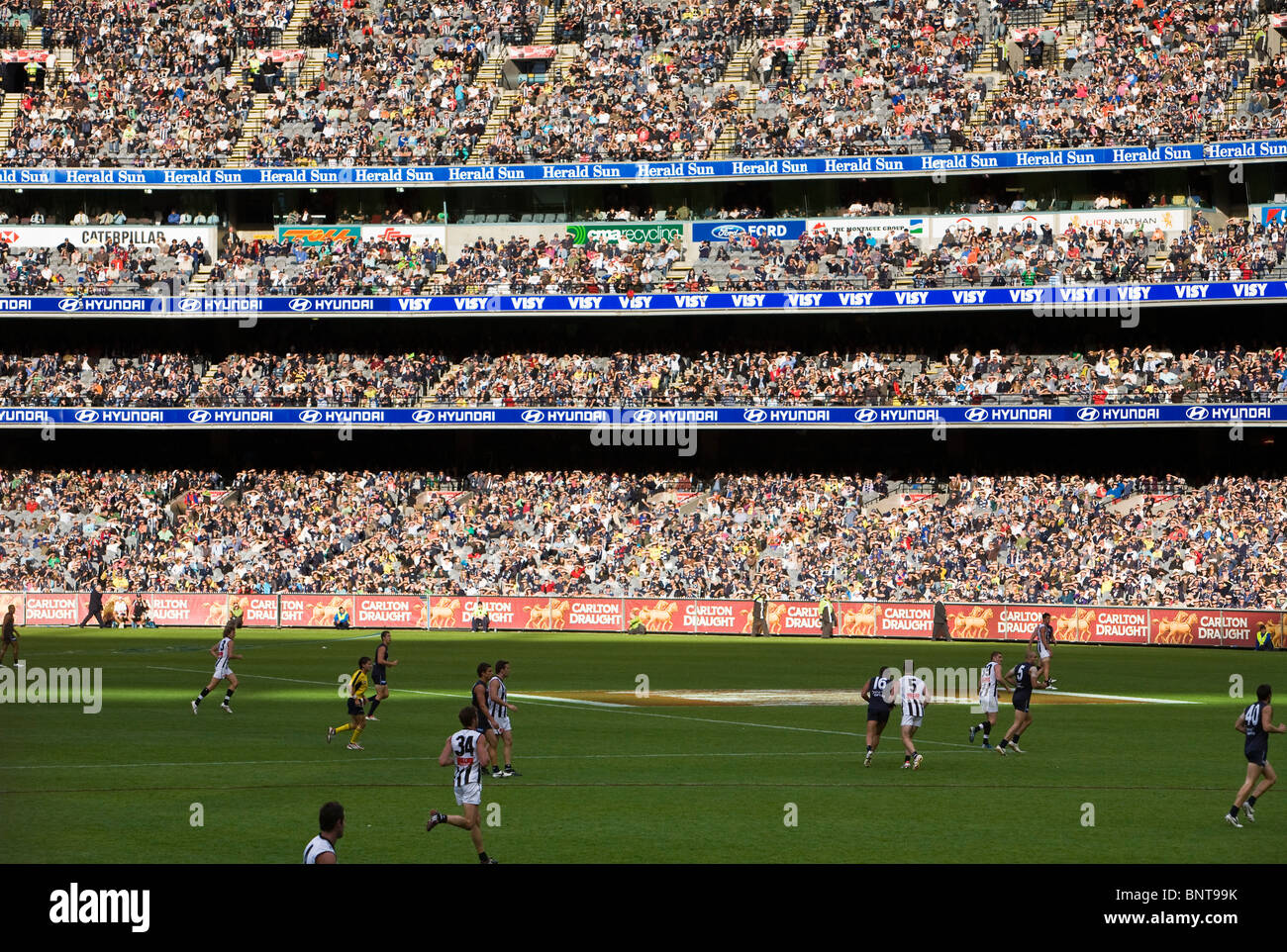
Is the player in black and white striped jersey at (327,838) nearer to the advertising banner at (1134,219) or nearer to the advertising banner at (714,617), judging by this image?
the advertising banner at (714,617)

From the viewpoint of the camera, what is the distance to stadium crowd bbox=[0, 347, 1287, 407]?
57219mm

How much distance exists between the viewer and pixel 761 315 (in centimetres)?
6216

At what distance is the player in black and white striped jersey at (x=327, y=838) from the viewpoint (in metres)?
10.9

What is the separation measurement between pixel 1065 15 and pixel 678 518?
26.1 m

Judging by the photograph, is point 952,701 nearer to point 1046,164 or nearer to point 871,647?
point 871,647

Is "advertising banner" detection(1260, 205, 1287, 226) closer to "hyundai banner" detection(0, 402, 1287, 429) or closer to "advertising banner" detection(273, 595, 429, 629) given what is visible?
"hyundai banner" detection(0, 402, 1287, 429)

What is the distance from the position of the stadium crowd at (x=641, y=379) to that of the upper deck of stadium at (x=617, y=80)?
7.81 metres

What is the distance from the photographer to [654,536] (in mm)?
57688

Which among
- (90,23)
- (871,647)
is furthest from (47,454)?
(871,647)

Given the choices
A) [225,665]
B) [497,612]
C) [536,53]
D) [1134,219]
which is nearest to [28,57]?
[536,53]

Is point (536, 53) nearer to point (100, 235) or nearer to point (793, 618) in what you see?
point (100, 235)

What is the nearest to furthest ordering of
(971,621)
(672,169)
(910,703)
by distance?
(910,703), (971,621), (672,169)

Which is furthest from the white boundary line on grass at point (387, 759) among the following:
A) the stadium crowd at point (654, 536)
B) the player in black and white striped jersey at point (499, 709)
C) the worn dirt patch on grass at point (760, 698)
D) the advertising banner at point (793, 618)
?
the stadium crowd at point (654, 536)

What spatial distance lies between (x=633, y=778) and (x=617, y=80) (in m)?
48.5
